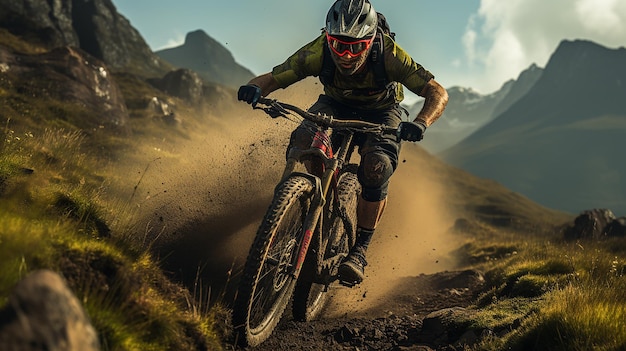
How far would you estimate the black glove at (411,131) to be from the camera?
5.64 m

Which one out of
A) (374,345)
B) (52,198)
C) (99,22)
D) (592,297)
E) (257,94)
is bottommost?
(374,345)

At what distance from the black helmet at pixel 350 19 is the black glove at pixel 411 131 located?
1265mm

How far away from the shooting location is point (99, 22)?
88812 millimetres

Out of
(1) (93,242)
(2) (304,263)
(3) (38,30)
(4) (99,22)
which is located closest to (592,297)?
(2) (304,263)

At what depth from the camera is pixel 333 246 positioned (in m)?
6.72

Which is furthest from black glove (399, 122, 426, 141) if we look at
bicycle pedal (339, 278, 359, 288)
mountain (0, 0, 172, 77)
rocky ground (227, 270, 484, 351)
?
mountain (0, 0, 172, 77)

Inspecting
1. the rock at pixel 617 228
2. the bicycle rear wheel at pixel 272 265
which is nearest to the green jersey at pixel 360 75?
the bicycle rear wheel at pixel 272 265

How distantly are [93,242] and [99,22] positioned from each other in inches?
3842

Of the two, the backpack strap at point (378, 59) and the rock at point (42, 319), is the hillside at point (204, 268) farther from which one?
the backpack strap at point (378, 59)

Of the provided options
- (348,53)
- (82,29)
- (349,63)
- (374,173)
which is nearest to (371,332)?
(374,173)

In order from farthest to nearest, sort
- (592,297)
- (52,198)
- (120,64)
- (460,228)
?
1. (120,64)
2. (460,228)
3. (52,198)
4. (592,297)

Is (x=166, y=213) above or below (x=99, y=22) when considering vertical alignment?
below

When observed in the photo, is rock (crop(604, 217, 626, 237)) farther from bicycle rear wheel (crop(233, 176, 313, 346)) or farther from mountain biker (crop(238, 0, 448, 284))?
bicycle rear wheel (crop(233, 176, 313, 346))

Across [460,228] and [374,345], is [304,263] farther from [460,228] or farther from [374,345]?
[460,228]
